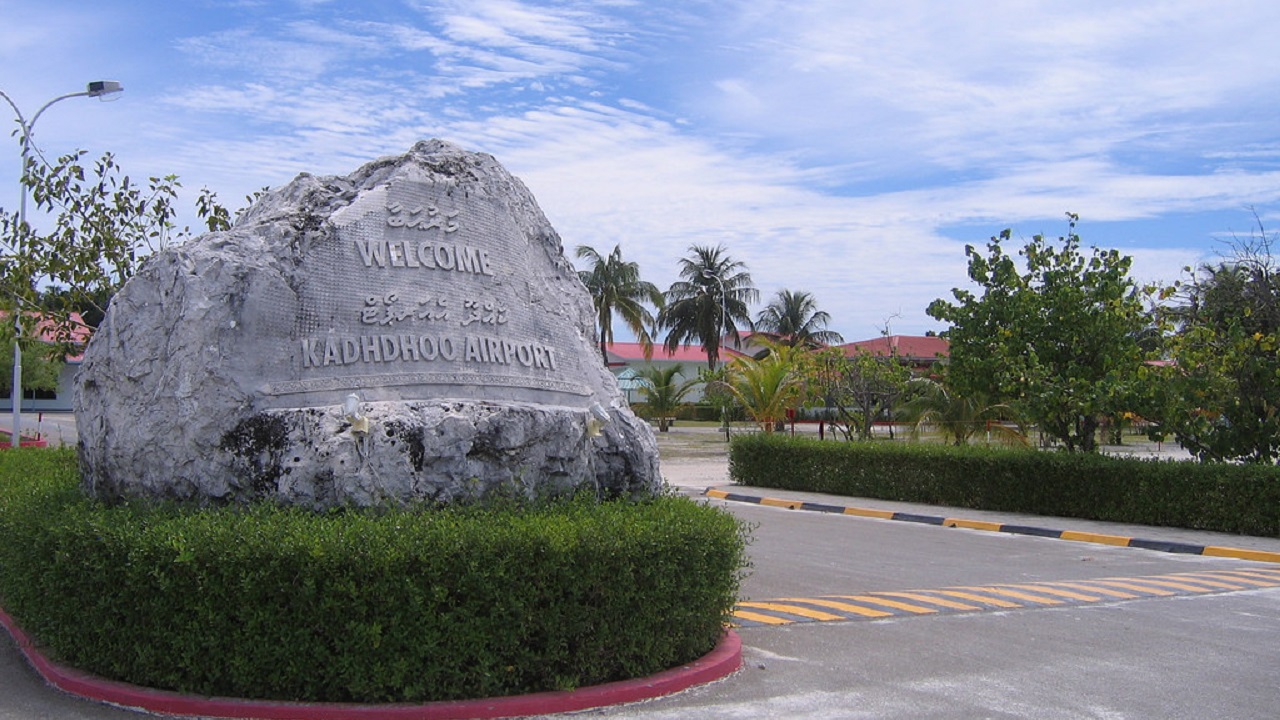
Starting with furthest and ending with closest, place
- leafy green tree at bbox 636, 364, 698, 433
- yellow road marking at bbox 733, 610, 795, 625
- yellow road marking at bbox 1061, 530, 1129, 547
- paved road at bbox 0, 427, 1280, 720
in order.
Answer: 1. leafy green tree at bbox 636, 364, 698, 433
2. yellow road marking at bbox 1061, 530, 1129, 547
3. yellow road marking at bbox 733, 610, 795, 625
4. paved road at bbox 0, 427, 1280, 720

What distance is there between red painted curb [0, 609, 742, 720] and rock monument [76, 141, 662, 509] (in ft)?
3.90

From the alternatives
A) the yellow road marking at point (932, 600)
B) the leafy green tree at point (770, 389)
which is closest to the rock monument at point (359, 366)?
the yellow road marking at point (932, 600)

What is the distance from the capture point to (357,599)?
5.76 meters

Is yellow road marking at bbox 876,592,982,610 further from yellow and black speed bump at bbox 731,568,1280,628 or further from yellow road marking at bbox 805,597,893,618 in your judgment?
yellow road marking at bbox 805,597,893,618

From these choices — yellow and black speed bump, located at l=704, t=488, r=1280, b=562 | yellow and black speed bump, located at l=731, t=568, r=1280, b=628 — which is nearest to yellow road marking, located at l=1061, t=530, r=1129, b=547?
yellow and black speed bump, located at l=704, t=488, r=1280, b=562

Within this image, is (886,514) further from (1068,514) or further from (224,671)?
(224,671)

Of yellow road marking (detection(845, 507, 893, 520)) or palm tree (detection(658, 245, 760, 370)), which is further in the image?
palm tree (detection(658, 245, 760, 370))

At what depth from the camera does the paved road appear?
635cm

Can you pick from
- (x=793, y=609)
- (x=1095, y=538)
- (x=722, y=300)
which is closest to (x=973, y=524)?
(x=1095, y=538)

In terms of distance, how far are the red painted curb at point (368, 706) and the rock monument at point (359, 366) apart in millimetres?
1188

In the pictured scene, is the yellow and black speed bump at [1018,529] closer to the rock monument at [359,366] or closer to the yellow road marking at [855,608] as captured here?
the yellow road marking at [855,608]

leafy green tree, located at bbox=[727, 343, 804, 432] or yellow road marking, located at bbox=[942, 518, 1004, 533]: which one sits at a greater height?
leafy green tree, located at bbox=[727, 343, 804, 432]

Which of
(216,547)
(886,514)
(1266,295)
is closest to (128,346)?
(216,547)

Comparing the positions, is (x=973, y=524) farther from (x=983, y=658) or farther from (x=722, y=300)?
(x=722, y=300)
